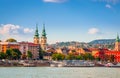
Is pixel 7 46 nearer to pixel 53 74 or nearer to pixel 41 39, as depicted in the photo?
pixel 41 39

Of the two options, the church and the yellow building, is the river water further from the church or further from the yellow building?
the church

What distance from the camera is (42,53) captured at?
137000 millimetres

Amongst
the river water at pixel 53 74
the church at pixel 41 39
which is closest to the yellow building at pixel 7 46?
the church at pixel 41 39

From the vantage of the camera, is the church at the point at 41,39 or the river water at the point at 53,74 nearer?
the river water at the point at 53,74

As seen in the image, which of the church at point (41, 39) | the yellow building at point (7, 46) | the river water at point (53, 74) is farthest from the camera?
the church at point (41, 39)

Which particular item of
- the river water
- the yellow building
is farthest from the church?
the river water

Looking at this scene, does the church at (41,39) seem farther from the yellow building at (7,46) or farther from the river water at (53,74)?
the river water at (53,74)

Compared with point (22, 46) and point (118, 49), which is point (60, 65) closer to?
point (22, 46)

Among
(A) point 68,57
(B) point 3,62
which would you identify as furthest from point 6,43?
(B) point 3,62

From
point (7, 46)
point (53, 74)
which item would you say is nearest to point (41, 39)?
point (7, 46)

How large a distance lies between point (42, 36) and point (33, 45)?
13.5 m

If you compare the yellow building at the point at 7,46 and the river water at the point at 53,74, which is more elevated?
the yellow building at the point at 7,46

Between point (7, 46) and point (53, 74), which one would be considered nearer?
point (53, 74)

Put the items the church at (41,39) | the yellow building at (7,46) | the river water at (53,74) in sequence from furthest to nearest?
the church at (41,39)
the yellow building at (7,46)
the river water at (53,74)
